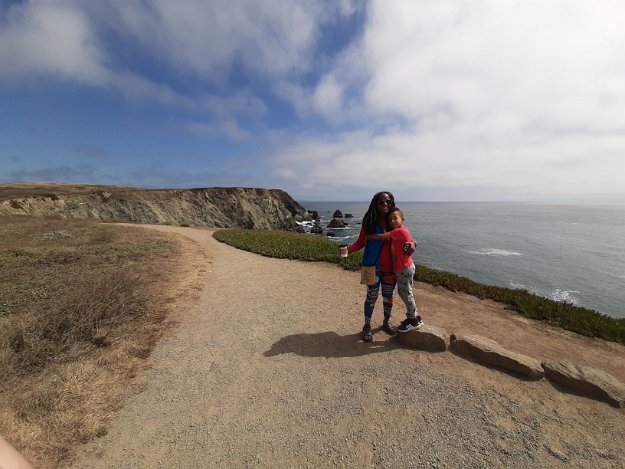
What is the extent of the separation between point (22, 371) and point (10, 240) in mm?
16592

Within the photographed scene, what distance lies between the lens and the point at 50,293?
27.5 feet

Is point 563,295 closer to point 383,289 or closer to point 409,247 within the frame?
point 383,289

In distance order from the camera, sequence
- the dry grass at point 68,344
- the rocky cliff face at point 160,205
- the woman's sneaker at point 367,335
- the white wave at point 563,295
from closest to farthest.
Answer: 1. the dry grass at point 68,344
2. the woman's sneaker at point 367,335
3. the white wave at point 563,295
4. the rocky cliff face at point 160,205

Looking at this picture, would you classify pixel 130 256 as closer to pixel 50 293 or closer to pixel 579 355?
pixel 50 293

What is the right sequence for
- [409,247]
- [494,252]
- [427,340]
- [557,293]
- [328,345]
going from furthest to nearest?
1. [494,252]
2. [557,293]
3. [328,345]
4. [427,340]
5. [409,247]

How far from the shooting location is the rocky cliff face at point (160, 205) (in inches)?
1401

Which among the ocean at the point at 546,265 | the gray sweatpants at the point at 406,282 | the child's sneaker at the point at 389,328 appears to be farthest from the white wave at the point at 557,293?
the gray sweatpants at the point at 406,282

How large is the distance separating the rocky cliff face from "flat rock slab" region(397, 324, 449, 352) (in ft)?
133

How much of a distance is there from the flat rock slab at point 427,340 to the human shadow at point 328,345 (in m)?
0.34

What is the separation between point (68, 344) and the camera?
5.45m

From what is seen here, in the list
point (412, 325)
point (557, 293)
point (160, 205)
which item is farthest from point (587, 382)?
point (160, 205)

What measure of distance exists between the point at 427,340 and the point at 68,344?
273 inches

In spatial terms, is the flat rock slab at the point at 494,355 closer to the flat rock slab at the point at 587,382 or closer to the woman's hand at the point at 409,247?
the flat rock slab at the point at 587,382

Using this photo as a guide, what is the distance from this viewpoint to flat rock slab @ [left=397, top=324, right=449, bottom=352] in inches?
217
